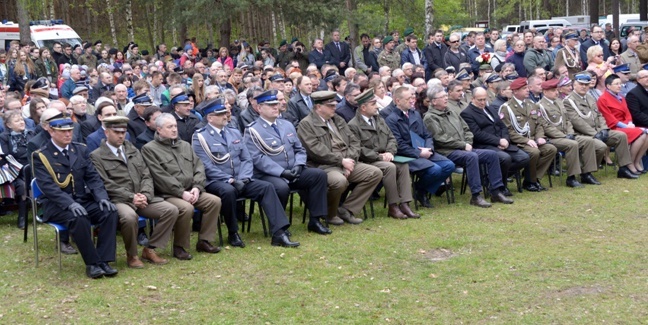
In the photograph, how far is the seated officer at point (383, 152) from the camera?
9586 millimetres

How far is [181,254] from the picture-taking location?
7.83 metres

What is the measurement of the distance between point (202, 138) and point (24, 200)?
2.20 m

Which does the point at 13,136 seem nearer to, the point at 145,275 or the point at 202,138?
the point at 202,138

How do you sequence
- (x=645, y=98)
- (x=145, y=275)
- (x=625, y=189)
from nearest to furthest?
1. (x=145, y=275)
2. (x=625, y=189)
3. (x=645, y=98)

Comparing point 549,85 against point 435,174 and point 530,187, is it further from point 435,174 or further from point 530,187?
point 435,174

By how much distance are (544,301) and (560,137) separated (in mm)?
5592

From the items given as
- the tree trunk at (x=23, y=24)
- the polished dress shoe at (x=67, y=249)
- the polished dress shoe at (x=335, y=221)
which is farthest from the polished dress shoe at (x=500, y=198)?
the tree trunk at (x=23, y=24)

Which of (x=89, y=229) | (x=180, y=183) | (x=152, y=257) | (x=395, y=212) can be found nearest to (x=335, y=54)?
(x=395, y=212)

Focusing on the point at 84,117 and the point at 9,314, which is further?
the point at 84,117

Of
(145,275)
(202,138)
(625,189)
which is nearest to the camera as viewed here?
(145,275)

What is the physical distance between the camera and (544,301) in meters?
6.34

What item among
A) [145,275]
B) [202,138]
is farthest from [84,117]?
[145,275]

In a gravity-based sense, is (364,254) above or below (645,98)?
below

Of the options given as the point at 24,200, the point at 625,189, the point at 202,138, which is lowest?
the point at 625,189
